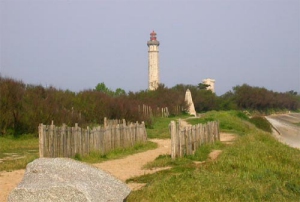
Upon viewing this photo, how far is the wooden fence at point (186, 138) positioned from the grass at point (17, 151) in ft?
13.9

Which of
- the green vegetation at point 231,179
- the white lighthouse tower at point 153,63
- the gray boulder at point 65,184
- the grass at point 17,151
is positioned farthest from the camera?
the white lighthouse tower at point 153,63

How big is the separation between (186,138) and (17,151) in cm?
660

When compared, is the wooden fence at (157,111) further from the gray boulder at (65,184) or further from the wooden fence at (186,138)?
the gray boulder at (65,184)

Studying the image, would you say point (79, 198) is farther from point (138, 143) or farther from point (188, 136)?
point (138, 143)

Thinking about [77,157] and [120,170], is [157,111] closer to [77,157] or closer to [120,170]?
[77,157]

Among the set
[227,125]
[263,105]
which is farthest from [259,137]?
[263,105]

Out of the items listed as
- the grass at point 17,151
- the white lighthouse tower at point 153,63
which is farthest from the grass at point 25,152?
the white lighthouse tower at point 153,63

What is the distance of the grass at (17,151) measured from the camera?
14.6 meters

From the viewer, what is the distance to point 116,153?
17.9 m

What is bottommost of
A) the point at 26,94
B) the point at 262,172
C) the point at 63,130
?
the point at 262,172

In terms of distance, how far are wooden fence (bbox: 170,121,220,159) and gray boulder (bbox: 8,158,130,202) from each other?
6.01 m

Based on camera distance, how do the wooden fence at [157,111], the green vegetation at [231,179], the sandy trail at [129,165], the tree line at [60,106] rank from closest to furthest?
the green vegetation at [231,179]
the sandy trail at [129,165]
the tree line at [60,106]
the wooden fence at [157,111]

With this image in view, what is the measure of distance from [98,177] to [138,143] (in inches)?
434

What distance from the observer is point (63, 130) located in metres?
15.2
